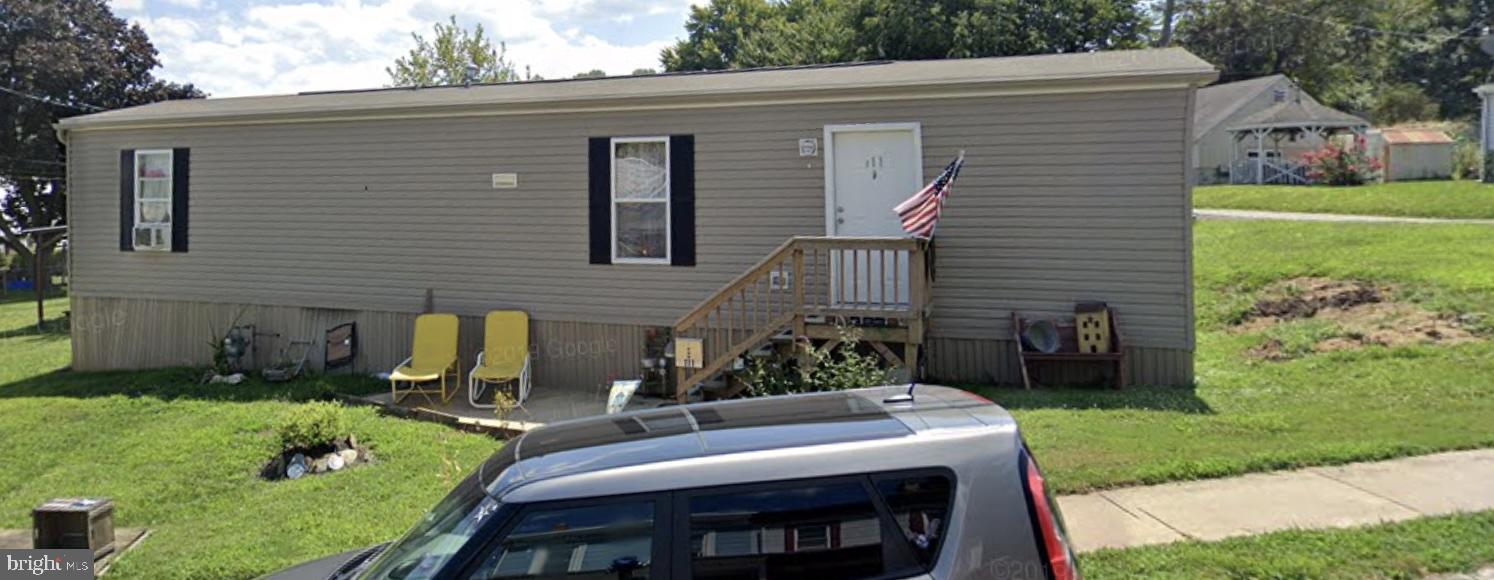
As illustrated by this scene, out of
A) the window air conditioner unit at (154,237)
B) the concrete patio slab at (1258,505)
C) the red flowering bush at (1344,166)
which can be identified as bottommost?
the concrete patio slab at (1258,505)

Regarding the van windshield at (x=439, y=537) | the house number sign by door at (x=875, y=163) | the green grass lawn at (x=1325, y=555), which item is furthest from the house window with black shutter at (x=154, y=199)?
the green grass lawn at (x=1325, y=555)

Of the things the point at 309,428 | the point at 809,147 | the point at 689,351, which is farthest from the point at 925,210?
the point at 309,428

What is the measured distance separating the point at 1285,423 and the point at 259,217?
473 inches

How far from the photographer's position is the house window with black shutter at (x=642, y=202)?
1034 centimetres

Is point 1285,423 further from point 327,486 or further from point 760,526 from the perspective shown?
point 327,486

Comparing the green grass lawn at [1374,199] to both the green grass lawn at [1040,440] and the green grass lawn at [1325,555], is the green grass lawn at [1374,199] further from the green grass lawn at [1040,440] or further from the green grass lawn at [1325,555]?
the green grass lawn at [1325,555]

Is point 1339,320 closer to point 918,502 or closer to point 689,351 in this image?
point 689,351

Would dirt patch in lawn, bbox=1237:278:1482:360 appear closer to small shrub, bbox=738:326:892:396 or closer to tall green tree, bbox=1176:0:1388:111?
small shrub, bbox=738:326:892:396

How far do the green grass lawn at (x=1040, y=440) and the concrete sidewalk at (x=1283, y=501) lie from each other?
0.62ft

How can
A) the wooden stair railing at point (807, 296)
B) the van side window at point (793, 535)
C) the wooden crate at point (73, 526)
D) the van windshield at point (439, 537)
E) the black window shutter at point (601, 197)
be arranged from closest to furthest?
1. the van side window at point (793, 535)
2. the van windshield at point (439, 537)
3. the wooden crate at point (73, 526)
4. the wooden stair railing at point (807, 296)
5. the black window shutter at point (601, 197)

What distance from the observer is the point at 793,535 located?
2.50 meters

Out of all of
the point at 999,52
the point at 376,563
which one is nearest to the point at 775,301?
the point at 376,563

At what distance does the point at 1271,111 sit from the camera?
28.3 metres

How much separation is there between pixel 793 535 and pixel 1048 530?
0.72 m
